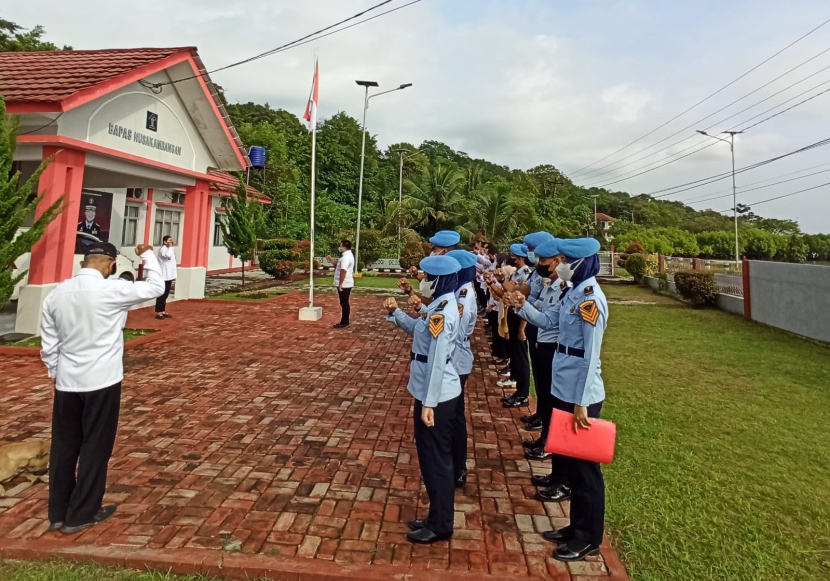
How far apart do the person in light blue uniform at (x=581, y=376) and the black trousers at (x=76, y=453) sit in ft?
8.59

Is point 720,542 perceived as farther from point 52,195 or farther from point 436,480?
point 52,195

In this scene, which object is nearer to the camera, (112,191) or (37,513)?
(37,513)

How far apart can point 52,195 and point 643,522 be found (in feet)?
29.0

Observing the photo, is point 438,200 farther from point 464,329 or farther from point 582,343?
point 582,343

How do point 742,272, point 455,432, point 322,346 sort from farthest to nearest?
point 742,272 → point 322,346 → point 455,432

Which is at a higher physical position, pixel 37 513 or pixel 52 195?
pixel 52 195

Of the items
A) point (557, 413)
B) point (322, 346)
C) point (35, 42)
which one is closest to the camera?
point (557, 413)

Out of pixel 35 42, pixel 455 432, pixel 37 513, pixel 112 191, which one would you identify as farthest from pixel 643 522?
pixel 35 42

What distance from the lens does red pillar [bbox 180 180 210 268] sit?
37.2ft

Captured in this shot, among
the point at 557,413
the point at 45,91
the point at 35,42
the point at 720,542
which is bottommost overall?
the point at 720,542

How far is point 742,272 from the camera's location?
11.6m

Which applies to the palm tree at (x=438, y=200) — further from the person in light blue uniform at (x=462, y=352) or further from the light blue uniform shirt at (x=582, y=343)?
the light blue uniform shirt at (x=582, y=343)

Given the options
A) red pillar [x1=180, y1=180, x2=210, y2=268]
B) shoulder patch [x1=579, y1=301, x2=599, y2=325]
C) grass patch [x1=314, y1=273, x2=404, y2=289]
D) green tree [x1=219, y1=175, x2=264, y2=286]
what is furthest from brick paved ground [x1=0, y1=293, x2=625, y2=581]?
grass patch [x1=314, y1=273, x2=404, y2=289]

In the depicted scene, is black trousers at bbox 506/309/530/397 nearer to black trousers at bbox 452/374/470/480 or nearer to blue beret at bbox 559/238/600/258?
black trousers at bbox 452/374/470/480
